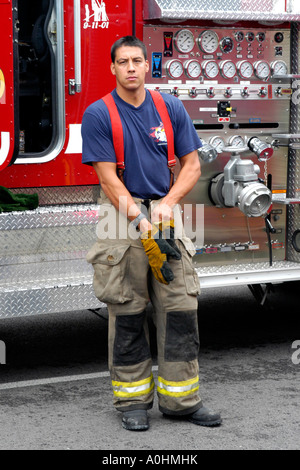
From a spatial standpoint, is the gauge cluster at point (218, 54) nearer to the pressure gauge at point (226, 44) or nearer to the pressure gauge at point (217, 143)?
the pressure gauge at point (226, 44)

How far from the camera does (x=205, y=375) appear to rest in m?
5.47

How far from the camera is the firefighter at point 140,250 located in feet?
14.6

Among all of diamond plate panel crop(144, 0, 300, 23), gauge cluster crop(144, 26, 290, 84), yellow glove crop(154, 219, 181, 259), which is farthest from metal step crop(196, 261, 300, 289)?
diamond plate panel crop(144, 0, 300, 23)

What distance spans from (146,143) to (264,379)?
178cm

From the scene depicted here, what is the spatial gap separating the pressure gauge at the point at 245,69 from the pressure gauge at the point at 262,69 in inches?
1.4

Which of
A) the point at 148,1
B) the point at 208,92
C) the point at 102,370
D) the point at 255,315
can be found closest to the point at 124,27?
the point at 148,1

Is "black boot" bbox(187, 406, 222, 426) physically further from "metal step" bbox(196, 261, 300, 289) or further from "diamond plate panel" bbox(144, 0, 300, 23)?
"diamond plate panel" bbox(144, 0, 300, 23)

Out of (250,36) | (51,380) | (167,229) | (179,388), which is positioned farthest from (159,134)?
(51,380)

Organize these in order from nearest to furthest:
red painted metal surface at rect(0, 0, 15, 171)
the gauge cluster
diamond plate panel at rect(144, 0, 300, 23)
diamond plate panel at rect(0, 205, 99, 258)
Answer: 1. red painted metal surface at rect(0, 0, 15, 171)
2. diamond plate panel at rect(0, 205, 99, 258)
3. diamond plate panel at rect(144, 0, 300, 23)
4. the gauge cluster

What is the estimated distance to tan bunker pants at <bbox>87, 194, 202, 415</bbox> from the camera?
14.7 feet

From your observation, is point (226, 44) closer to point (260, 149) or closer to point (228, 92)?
point (228, 92)

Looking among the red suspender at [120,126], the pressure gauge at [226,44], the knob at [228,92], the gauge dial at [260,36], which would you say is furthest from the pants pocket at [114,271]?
the gauge dial at [260,36]

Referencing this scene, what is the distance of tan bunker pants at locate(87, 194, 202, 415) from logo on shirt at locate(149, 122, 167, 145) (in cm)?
32

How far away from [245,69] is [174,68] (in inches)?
20.6
